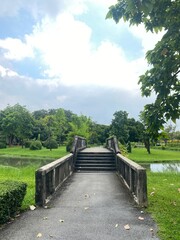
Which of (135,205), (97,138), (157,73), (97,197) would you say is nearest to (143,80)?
(157,73)

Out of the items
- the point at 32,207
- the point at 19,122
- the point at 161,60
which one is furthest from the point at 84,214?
the point at 19,122

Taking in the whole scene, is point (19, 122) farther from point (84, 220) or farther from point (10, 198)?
point (84, 220)

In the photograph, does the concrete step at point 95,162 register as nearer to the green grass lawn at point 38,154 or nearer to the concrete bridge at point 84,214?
the concrete bridge at point 84,214

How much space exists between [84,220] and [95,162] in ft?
33.4

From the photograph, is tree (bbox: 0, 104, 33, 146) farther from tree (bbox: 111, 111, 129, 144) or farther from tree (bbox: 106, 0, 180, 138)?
tree (bbox: 106, 0, 180, 138)

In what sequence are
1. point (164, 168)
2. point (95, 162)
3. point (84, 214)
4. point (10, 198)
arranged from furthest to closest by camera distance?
point (164, 168), point (95, 162), point (84, 214), point (10, 198)

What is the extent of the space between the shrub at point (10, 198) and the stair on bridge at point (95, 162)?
28.7 ft

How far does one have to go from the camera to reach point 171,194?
373 inches

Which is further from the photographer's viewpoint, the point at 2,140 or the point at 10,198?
Answer: the point at 2,140

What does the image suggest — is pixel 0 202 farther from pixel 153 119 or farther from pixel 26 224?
pixel 153 119

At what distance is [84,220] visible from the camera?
6.12 metres

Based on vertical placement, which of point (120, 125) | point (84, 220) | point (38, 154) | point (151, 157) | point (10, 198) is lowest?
point (151, 157)

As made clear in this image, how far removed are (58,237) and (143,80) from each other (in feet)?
13.1

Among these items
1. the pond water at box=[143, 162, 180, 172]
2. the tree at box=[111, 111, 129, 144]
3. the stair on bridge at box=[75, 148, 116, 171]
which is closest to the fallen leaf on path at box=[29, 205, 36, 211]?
the stair on bridge at box=[75, 148, 116, 171]
